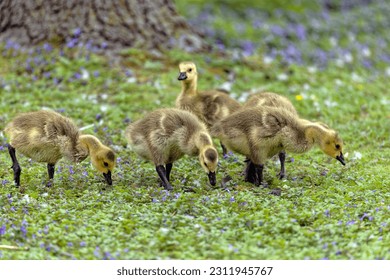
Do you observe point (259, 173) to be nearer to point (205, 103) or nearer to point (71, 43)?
point (205, 103)

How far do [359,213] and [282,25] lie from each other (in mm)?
11127

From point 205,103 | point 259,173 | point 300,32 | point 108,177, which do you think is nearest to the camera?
point 108,177

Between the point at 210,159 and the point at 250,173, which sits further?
the point at 250,173

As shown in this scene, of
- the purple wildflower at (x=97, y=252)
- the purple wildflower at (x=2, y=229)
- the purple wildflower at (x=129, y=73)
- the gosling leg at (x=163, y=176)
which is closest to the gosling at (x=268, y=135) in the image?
the gosling leg at (x=163, y=176)

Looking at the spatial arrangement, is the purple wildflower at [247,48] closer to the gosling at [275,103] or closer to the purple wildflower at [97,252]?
the gosling at [275,103]

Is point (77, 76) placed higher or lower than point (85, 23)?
lower

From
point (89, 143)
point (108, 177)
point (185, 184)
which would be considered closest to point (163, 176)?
point (185, 184)

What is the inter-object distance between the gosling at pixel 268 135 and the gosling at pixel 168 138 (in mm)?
399

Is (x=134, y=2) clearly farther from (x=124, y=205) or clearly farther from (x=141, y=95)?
(x=124, y=205)

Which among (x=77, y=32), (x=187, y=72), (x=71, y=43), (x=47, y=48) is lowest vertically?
(x=47, y=48)

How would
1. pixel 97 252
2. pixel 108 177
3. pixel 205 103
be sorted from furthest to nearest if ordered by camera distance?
1. pixel 205 103
2. pixel 108 177
3. pixel 97 252

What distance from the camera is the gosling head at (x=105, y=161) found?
837 centimetres

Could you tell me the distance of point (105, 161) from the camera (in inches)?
330

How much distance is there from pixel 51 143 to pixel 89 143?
1.52 ft
